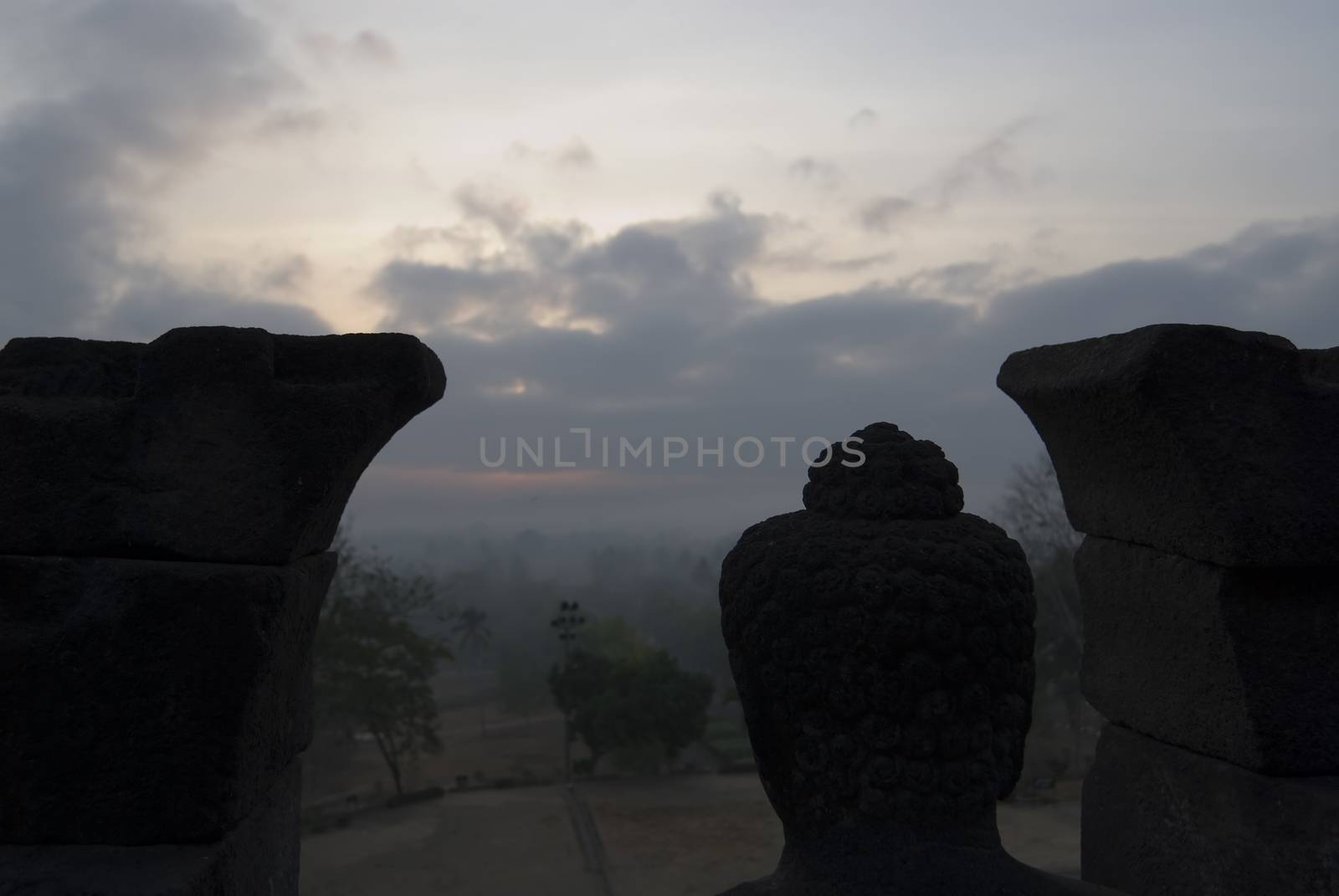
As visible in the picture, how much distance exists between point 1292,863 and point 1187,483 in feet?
2.96

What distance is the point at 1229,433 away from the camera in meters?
2.21

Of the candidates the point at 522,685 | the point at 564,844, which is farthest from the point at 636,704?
the point at 522,685

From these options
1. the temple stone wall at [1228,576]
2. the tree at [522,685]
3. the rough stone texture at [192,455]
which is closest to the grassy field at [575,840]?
the temple stone wall at [1228,576]

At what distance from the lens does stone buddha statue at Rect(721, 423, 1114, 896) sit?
157 cm

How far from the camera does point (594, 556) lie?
309 feet

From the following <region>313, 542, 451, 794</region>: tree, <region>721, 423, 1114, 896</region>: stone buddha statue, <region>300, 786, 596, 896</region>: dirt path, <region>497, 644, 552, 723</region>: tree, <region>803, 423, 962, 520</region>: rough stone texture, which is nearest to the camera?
Answer: <region>721, 423, 1114, 896</region>: stone buddha statue

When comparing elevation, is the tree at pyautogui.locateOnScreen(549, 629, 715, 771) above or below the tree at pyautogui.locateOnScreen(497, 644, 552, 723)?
above

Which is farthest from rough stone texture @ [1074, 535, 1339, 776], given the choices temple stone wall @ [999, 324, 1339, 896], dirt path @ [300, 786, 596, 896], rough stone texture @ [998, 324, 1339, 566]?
dirt path @ [300, 786, 596, 896]

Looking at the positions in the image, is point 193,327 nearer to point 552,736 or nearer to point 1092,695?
point 1092,695

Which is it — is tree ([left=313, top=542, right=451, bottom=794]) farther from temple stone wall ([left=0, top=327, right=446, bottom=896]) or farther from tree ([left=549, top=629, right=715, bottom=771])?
temple stone wall ([left=0, top=327, right=446, bottom=896])

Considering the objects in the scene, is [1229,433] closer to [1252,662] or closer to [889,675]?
[1252,662]

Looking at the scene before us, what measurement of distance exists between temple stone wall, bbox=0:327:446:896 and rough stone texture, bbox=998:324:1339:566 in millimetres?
1658

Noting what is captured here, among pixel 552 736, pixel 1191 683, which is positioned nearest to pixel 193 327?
pixel 1191 683

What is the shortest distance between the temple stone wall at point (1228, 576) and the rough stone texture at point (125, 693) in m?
2.02
